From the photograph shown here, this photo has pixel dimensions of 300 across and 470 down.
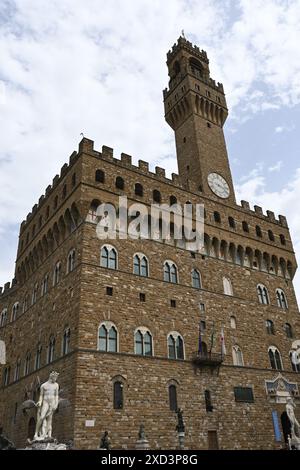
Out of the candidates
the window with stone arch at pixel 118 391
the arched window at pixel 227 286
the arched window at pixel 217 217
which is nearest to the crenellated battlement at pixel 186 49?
the arched window at pixel 217 217

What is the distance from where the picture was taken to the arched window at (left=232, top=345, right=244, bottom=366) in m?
27.5

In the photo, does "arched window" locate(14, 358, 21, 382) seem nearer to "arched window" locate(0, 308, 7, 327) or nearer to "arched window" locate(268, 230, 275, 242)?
"arched window" locate(0, 308, 7, 327)

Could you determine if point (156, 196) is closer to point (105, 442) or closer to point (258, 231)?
point (258, 231)

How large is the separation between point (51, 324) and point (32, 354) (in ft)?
11.8

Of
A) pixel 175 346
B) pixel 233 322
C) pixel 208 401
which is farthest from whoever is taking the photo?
pixel 233 322

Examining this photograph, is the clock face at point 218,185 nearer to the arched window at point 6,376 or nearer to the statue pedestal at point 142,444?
the statue pedestal at point 142,444

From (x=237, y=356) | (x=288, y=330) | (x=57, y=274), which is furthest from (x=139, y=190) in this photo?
(x=288, y=330)

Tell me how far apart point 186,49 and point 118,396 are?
32825 mm

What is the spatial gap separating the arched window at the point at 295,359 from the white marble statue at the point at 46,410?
19857mm

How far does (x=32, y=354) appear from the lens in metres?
27.8

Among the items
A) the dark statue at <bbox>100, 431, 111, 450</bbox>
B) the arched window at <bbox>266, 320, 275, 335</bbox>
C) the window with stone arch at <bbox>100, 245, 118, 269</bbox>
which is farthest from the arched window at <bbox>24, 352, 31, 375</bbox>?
the arched window at <bbox>266, 320, 275, 335</bbox>

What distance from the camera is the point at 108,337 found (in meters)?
22.8

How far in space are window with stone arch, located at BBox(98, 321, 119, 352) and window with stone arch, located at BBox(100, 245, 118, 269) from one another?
141 inches
